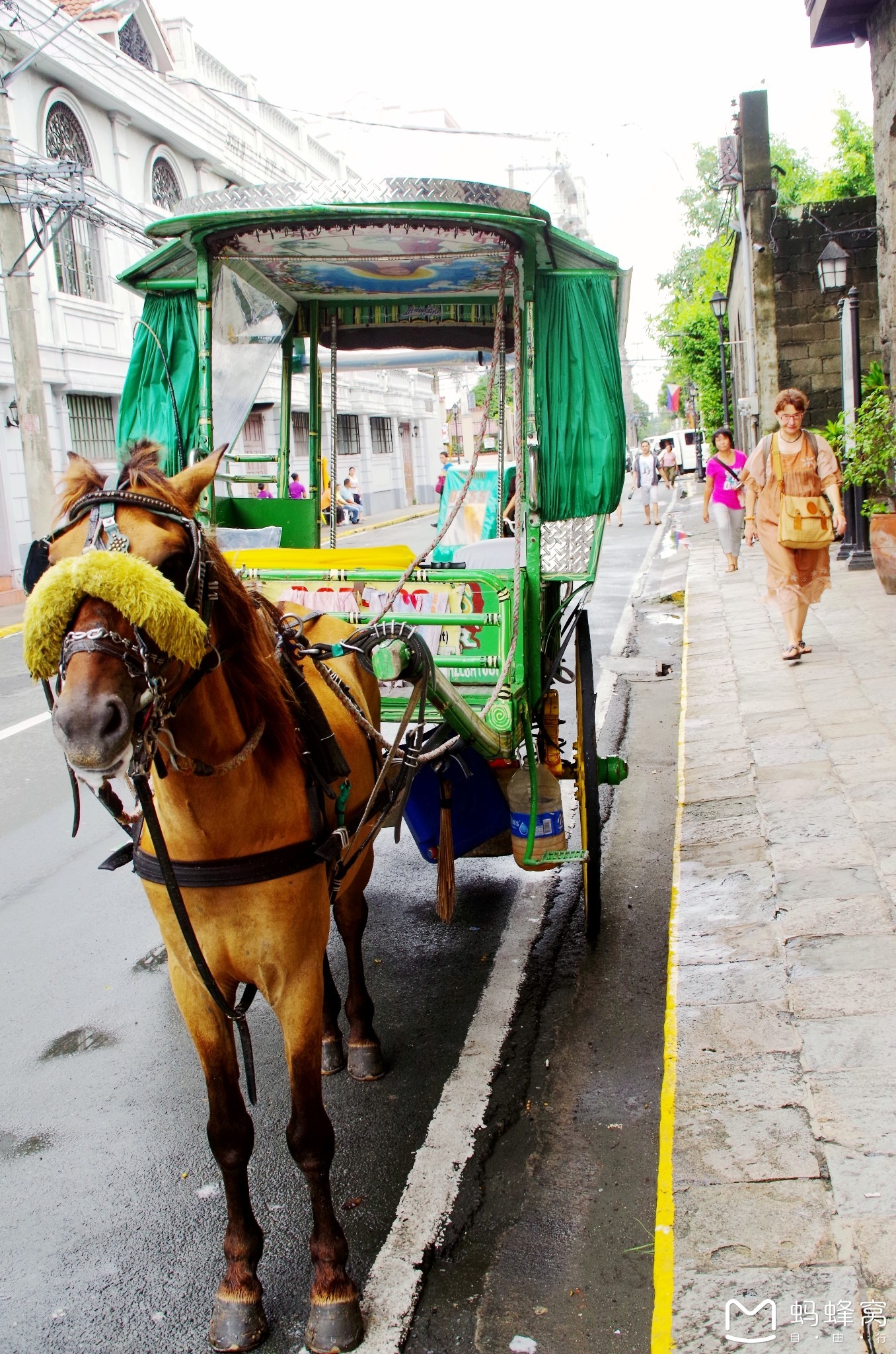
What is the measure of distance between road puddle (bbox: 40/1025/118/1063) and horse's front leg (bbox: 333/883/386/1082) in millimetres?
930

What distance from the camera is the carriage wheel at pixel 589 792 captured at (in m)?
4.57

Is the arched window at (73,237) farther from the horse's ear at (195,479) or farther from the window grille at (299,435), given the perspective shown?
the horse's ear at (195,479)

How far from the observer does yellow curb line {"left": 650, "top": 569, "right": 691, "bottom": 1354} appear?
2414 millimetres

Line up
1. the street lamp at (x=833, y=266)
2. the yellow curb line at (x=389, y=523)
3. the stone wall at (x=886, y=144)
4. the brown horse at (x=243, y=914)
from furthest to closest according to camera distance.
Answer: the yellow curb line at (x=389, y=523) < the street lamp at (x=833, y=266) < the stone wall at (x=886, y=144) < the brown horse at (x=243, y=914)

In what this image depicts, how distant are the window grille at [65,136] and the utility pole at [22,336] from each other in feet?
18.4

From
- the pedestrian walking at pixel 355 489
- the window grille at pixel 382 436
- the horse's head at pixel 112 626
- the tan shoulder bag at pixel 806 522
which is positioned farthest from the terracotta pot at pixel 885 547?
the window grille at pixel 382 436

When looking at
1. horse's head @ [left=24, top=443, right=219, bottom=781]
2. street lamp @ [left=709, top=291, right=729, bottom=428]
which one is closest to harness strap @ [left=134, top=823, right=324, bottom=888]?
horse's head @ [left=24, top=443, right=219, bottom=781]

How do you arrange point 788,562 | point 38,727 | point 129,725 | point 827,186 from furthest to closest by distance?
point 827,186, point 38,727, point 788,562, point 129,725

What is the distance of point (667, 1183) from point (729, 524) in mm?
12721

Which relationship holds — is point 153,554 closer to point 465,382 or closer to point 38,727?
point 38,727

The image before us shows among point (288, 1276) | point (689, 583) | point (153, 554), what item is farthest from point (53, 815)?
point (689, 583)

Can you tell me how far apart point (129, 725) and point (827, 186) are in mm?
29794

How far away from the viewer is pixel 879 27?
1006cm

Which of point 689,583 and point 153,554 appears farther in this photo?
point 689,583
